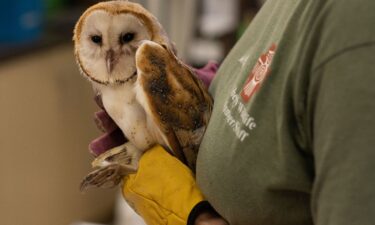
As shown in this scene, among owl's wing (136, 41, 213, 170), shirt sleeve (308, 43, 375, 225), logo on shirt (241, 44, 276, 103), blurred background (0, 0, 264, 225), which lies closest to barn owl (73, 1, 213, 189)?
owl's wing (136, 41, 213, 170)

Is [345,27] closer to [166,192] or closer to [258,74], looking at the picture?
[258,74]

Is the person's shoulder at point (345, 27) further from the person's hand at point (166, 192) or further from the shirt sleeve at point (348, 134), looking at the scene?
the person's hand at point (166, 192)

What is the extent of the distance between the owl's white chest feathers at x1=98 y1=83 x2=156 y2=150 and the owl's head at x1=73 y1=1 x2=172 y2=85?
0.02 m

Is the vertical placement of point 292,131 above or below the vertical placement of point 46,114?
above

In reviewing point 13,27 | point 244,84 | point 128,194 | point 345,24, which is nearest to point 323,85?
point 345,24

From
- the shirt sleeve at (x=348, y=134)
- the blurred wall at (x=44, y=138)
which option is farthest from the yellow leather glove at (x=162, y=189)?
the blurred wall at (x=44, y=138)

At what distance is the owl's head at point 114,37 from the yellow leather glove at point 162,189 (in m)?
0.14

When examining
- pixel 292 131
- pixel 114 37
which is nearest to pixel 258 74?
pixel 292 131

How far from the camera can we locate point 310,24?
583 millimetres

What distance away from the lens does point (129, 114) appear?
921 mm

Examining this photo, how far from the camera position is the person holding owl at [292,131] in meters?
0.54

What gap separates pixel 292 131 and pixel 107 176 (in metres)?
0.40

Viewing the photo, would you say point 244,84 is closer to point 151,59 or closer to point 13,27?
point 151,59

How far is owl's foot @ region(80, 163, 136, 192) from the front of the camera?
92 centimetres
